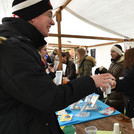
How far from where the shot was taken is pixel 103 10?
2508 millimetres

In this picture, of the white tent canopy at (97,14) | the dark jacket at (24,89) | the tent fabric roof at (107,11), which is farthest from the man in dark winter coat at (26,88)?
the tent fabric roof at (107,11)

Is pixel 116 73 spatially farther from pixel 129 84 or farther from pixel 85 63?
pixel 85 63

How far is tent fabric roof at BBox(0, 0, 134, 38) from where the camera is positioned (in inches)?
84.5

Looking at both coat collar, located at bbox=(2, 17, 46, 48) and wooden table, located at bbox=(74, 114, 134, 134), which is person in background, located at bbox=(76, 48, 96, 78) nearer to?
wooden table, located at bbox=(74, 114, 134, 134)

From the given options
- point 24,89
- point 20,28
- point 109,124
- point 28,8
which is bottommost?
point 109,124

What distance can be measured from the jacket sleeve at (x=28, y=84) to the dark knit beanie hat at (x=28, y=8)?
0.95 ft

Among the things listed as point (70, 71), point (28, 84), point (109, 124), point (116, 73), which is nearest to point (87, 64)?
point (70, 71)

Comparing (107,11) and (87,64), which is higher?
(107,11)

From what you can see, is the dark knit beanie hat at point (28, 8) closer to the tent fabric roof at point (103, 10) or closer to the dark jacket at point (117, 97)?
the tent fabric roof at point (103, 10)

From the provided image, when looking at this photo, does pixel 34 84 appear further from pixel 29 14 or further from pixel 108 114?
pixel 108 114

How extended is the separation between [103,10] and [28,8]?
85.0 inches

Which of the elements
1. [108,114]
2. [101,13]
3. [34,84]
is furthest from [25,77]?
[101,13]

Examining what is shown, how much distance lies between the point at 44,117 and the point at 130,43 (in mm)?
3950

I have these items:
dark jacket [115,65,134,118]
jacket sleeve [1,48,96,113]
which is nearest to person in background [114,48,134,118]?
dark jacket [115,65,134,118]
